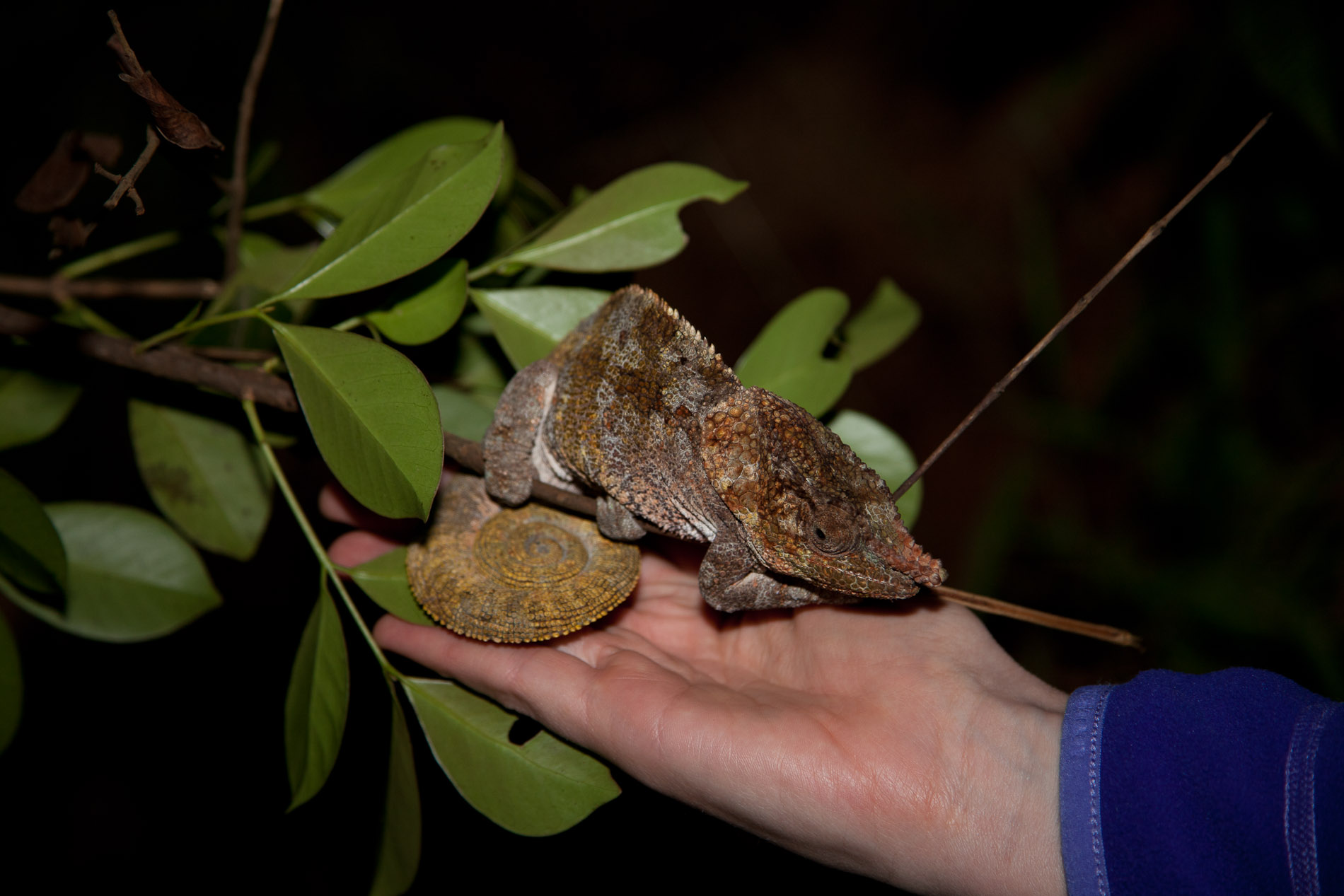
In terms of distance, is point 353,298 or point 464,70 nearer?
point 353,298

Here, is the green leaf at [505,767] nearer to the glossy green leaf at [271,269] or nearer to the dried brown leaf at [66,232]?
the glossy green leaf at [271,269]

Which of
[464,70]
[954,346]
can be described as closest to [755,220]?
[954,346]

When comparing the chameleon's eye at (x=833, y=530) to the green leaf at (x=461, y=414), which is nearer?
the chameleon's eye at (x=833, y=530)

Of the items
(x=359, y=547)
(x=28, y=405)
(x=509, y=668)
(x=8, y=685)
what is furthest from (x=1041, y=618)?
Answer: (x=28, y=405)

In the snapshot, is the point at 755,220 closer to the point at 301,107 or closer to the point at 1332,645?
the point at 301,107

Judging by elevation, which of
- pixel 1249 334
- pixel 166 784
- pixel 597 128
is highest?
pixel 1249 334

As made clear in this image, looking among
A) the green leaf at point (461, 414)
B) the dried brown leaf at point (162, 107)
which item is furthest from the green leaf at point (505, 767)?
the dried brown leaf at point (162, 107)
